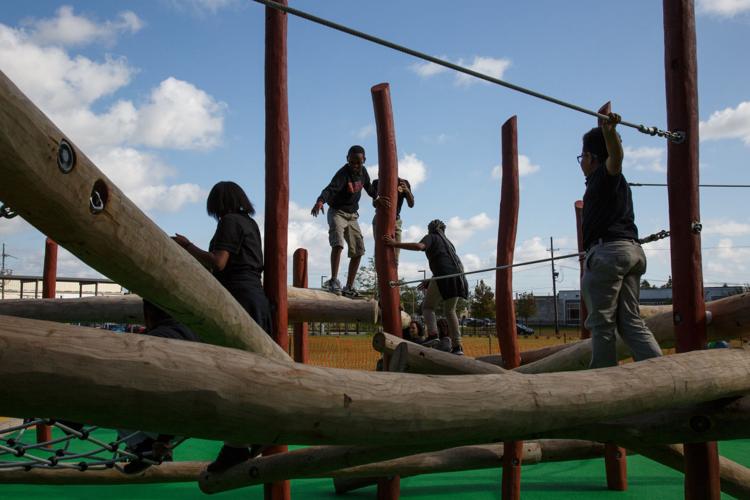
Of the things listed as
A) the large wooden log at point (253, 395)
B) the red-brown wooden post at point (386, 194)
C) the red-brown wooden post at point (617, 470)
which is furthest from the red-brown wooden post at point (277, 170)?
the red-brown wooden post at point (617, 470)

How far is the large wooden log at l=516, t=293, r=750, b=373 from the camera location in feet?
12.4

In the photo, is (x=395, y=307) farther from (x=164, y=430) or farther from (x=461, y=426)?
(x=164, y=430)

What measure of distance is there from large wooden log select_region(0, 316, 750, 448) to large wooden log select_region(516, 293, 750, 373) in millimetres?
1630

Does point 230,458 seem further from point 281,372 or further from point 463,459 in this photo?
point 281,372

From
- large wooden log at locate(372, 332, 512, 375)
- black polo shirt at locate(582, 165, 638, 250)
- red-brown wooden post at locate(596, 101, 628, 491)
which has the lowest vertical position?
red-brown wooden post at locate(596, 101, 628, 491)

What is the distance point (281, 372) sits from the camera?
1.74m

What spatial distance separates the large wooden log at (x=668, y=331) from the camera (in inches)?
149

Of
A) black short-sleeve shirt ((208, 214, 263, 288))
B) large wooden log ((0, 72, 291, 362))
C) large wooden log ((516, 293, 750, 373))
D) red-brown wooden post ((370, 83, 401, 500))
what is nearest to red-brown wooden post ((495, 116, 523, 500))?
red-brown wooden post ((370, 83, 401, 500))

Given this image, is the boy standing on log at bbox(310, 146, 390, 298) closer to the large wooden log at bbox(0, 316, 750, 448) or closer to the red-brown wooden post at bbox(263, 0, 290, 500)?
the red-brown wooden post at bbox(263, 0, 290, 500)

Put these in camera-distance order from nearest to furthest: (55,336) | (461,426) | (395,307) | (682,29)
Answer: (55,336) < (461,426) < (682,29) < (395,307)

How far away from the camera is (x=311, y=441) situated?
181 centimetres

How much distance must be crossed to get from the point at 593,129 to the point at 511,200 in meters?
2.33

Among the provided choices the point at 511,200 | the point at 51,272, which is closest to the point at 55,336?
the point at 511,200

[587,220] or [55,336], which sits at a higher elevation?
[587,220]
